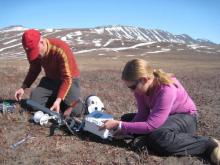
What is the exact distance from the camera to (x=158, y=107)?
238 inches

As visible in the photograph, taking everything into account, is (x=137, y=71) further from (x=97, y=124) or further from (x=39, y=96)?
(x=39, y=96)

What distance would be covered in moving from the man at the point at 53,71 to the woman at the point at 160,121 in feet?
8.47

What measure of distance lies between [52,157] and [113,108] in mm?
4846

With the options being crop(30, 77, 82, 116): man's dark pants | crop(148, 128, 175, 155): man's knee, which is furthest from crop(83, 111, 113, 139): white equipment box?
crop(30, 77, 82, 116): man's dark pants

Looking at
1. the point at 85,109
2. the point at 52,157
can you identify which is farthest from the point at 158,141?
the point at 85,109

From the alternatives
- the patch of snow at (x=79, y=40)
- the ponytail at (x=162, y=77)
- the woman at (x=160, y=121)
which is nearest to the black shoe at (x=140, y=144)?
the woman at (x=160, y=121)

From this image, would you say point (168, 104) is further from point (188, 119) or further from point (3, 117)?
point (3, 117)

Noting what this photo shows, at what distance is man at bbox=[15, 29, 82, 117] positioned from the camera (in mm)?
8347

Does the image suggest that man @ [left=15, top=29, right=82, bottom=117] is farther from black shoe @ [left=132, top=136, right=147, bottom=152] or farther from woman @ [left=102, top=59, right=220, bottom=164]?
woman @ [left=102, top=59, right=220, bottom=164]

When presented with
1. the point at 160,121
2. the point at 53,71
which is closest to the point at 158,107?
the point at 160,121

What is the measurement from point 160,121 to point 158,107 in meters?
0.24

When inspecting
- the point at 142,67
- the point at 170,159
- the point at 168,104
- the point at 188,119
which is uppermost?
the point at 142,67

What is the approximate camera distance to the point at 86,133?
7.64 meters

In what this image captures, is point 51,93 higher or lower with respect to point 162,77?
lower
